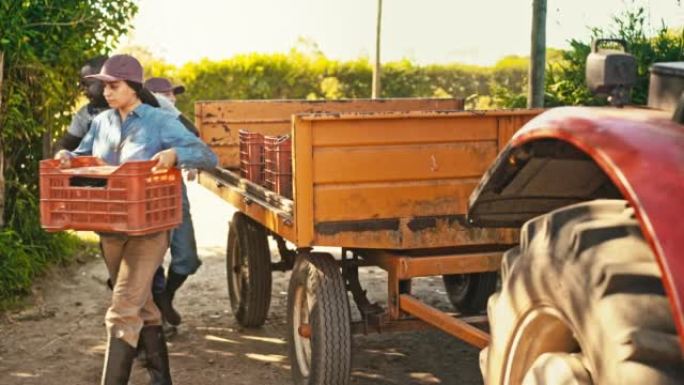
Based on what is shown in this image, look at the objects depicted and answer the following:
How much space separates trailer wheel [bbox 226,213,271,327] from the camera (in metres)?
7.10

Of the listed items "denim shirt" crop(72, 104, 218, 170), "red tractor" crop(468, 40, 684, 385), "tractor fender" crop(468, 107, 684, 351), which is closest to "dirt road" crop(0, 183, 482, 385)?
"denim shirt" crop(72, 104, 218, 170)

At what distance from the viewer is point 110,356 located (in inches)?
209

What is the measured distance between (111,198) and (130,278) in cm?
45

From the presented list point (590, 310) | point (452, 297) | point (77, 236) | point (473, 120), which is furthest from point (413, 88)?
point (590, 310)

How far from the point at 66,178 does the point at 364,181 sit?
4.91ft

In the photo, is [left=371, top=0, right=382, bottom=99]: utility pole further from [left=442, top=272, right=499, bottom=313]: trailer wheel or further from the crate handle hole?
the crate handle hole

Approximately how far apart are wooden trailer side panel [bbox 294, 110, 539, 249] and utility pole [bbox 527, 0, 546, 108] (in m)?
4.11

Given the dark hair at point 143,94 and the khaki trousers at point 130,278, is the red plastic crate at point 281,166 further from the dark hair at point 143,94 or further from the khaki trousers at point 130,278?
the khaki trousers at point 130,278

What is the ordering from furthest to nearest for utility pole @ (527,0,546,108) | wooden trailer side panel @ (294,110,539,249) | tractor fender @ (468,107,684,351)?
utility pole @ (527,0,546,108) < wooden trailer side panel @ (294,110,539,249) < tractor fender @ (468,107,684,351)

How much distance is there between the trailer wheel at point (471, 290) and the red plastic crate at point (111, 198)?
2.65m

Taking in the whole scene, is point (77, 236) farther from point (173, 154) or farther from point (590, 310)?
point (590, 310)

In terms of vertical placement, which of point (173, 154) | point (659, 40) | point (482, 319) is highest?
point (659, 40)

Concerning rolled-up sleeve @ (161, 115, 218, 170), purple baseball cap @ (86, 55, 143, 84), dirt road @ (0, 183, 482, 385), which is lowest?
dirt road @ (0, 183, 482, 385)

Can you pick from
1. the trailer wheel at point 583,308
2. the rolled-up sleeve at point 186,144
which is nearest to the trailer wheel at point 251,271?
the rolled-up sleeve at point 186,144
